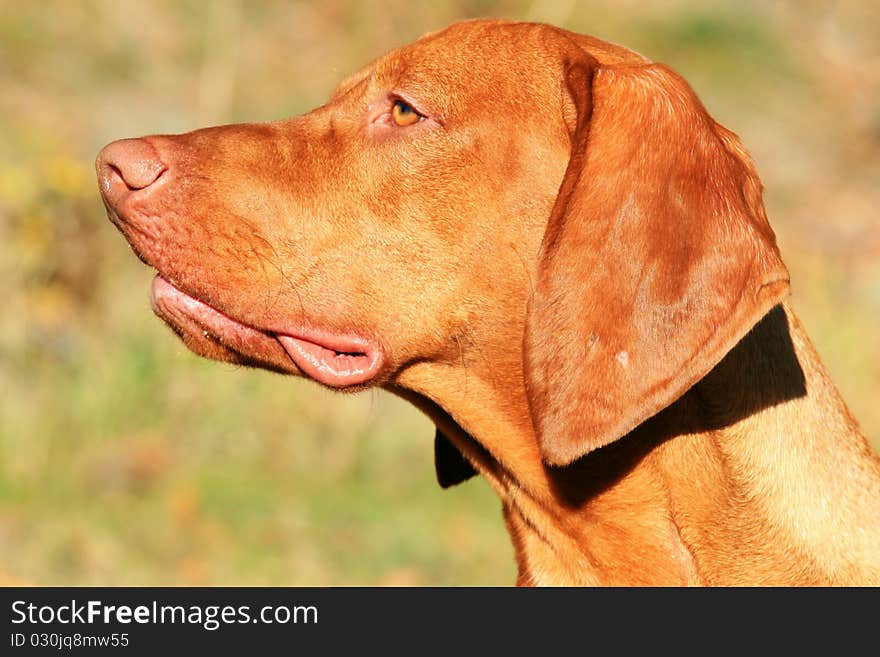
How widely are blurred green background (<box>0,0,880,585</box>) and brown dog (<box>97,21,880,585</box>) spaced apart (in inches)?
63.9

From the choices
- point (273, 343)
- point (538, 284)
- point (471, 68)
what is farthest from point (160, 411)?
point (538, 284)

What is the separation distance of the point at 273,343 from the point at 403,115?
2.56 feet

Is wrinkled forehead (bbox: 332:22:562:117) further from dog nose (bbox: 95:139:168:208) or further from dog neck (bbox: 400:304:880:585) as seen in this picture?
dog neck (bbox: 400:304:880:585)

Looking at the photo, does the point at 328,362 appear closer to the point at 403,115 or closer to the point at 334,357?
the point at 334,357

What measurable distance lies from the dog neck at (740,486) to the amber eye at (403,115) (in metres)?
1.11

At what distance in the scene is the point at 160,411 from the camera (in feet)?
29.0

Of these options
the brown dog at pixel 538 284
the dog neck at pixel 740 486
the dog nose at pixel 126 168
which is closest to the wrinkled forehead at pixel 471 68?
the brown dog at pixel 538 284

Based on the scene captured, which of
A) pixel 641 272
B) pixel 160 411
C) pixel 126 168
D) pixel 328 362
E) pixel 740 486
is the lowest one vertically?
pixel 740 486

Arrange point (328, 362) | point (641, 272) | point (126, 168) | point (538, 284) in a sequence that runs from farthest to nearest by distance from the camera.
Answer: point (328, 362), point (126, 168), point (538, 284), point (641, 272)

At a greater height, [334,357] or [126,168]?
[126,168]

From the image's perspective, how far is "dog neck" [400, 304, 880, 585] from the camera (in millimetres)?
3826

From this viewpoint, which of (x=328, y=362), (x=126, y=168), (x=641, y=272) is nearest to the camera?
(x=641, y=272)

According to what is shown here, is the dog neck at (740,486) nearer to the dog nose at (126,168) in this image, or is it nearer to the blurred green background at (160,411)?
the dog nose at (126,168)

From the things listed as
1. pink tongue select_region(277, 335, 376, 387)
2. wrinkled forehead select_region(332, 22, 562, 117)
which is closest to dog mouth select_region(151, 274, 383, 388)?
pink tongue select_region(277, 335, 376, 387)
